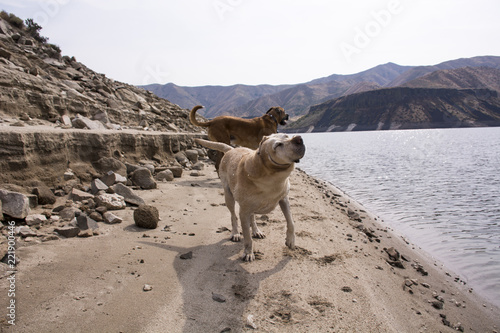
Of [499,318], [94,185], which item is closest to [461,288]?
[499,318]

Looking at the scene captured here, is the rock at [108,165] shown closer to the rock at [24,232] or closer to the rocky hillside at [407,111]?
the rock at [24,232]

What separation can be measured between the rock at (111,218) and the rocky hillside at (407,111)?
351ft

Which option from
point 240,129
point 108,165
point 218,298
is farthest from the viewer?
point 240,129

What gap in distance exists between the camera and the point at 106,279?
290 centimetres

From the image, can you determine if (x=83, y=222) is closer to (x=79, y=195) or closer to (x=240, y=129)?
(x=79, y=195)

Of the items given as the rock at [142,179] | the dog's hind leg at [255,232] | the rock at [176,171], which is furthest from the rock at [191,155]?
the dog's hind leg at [255,232]

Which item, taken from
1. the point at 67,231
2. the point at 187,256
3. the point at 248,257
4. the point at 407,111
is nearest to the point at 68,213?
the point at 67,231

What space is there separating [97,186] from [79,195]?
0.49 metres

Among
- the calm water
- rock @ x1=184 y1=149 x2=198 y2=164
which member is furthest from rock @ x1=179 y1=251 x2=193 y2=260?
rock @ x1=184 y1=149 x2=198 y2=164

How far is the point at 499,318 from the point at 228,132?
7447 mm

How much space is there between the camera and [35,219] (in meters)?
3.82

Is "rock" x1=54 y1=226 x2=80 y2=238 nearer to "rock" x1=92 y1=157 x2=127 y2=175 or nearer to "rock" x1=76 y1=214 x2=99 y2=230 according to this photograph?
"rock" x1=76 y1=214 x2=99 y2=230

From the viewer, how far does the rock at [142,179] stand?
644 cm

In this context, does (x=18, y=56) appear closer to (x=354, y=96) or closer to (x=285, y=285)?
(x=285, y=285)
